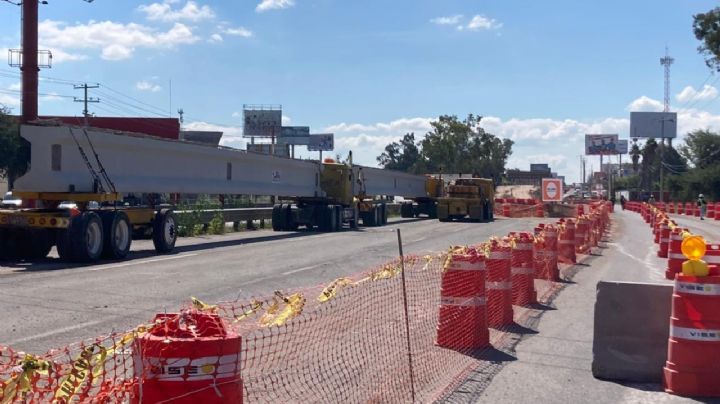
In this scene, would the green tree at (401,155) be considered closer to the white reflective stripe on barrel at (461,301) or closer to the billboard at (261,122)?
the billboard at (261,122)

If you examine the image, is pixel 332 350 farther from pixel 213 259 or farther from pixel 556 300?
pixel 213 259

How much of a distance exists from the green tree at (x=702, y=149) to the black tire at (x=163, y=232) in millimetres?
84371

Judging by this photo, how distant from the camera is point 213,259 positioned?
67.4 ft

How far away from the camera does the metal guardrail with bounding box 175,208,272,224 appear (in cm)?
3241

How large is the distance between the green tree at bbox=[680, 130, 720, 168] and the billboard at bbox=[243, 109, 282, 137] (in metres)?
52.3

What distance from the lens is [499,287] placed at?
11.2 m

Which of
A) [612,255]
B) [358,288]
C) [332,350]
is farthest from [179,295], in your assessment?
[612,255]

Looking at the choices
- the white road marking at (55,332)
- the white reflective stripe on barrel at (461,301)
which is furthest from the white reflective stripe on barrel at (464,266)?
the white road marking at (55,332)

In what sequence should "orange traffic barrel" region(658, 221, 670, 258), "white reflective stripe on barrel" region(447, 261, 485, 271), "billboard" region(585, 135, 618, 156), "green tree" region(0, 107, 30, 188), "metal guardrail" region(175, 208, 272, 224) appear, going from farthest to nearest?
"billboard" region(585, 135, 618, 156) < "green tree" region(0, 107, 30, 188) < "metal guardrail" region(175, 208, 272, 224) < "orange traffic barrel" region(658, 221, 670, 258) < "white reflective stripe on barrel" region(447, 261, 485, 271)

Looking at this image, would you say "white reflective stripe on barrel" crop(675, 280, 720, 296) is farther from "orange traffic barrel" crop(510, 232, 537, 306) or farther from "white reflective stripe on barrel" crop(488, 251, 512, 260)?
"orange traffic barrel" crop(510, 232, 537, 306)

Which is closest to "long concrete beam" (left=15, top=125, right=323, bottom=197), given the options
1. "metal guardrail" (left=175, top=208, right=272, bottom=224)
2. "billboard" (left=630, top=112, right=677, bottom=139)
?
"metal guardrail" (left=175, top=208, right=272, bottom=224)

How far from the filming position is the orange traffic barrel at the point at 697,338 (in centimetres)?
747

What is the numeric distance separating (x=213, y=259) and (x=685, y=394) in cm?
1453

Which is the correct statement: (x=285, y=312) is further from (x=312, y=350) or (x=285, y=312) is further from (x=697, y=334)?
(x=697, y=334)
